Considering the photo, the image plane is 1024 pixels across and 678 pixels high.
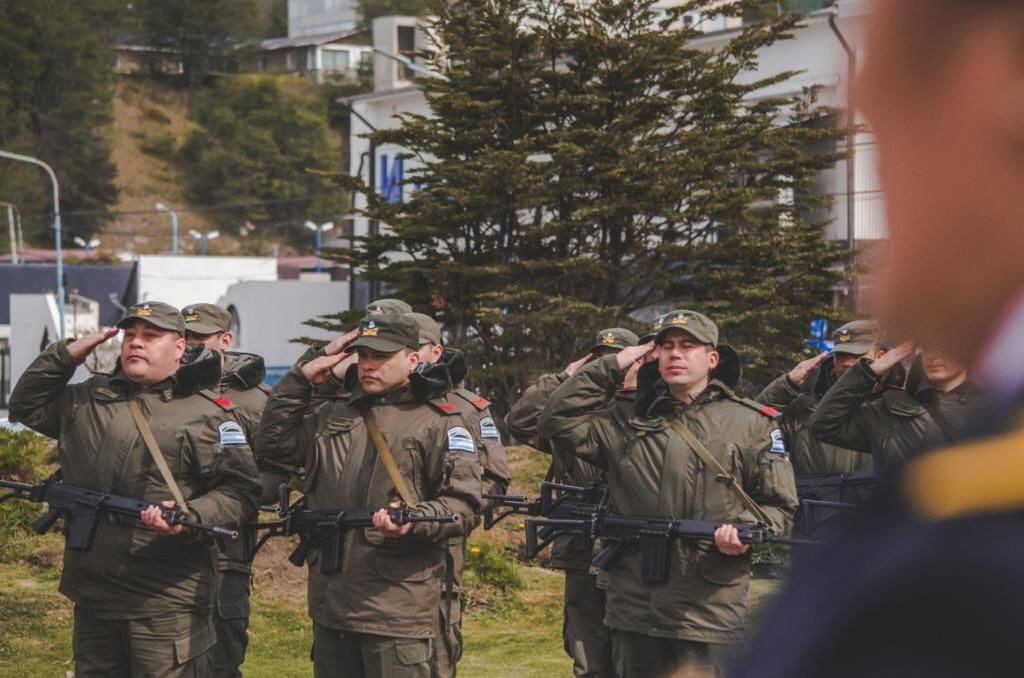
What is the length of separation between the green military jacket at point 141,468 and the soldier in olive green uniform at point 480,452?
1030mm

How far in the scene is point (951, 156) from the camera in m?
1.01

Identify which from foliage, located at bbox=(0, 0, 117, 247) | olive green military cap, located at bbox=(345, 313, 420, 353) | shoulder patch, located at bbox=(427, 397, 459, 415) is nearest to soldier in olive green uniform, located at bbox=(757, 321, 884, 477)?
shoulder patch, located at bbox=(427, 397, 459, 415)

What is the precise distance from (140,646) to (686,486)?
2554mm

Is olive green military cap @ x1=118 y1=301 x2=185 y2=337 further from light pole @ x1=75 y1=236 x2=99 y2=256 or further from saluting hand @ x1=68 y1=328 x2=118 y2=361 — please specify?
light pole @ x1=75 y1=236 x2=99 y2=256

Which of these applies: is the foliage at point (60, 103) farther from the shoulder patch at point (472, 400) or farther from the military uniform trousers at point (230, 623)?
the shoulder patch at point (472, 400)

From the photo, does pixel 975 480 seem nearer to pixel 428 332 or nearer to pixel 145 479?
pixel 145 479

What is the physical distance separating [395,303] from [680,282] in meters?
12.0

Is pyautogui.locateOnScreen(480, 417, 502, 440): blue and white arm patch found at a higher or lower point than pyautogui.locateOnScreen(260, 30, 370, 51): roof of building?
lower

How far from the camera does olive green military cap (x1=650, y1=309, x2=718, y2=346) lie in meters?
7.24

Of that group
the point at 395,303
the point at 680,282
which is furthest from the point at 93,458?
the point at 680,282

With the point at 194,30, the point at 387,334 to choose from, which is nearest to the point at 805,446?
the point at 387,334

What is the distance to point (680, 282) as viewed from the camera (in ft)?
68.7

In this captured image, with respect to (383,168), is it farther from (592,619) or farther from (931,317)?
(931,317)

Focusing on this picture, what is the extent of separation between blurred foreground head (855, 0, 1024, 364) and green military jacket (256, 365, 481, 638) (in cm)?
601
